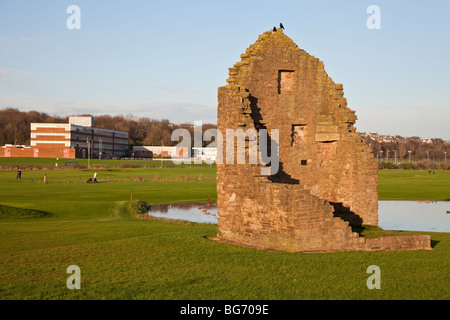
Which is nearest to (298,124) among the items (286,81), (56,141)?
(286,81)

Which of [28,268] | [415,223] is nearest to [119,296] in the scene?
[28,268]

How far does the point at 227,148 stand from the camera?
14352 mm

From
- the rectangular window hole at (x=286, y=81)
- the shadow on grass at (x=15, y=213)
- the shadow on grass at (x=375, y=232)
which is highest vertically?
the rectangular window hole at (x=286, y=81)

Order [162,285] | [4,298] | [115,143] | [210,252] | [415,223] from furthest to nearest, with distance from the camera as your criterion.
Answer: [115,143], [415,223], [210,252], [162,285], [4,298]

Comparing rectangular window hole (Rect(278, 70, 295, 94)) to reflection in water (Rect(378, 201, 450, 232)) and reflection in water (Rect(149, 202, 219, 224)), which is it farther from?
reflection in water (Rect(378, 201, 450, 232))

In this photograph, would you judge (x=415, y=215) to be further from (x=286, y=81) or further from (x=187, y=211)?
(x=286, y=81)

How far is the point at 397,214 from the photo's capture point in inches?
1238

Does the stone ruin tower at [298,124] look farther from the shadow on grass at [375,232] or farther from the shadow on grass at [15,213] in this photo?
the shadow on grass at [15,213]

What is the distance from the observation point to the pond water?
26.4 m

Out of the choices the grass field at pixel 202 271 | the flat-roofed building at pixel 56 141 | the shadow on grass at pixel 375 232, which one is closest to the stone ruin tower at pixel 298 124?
the shadow on grass at pixel 375 232

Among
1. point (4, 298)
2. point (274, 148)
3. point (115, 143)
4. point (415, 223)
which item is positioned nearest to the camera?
point (4, 298)

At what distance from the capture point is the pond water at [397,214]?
26391mm
